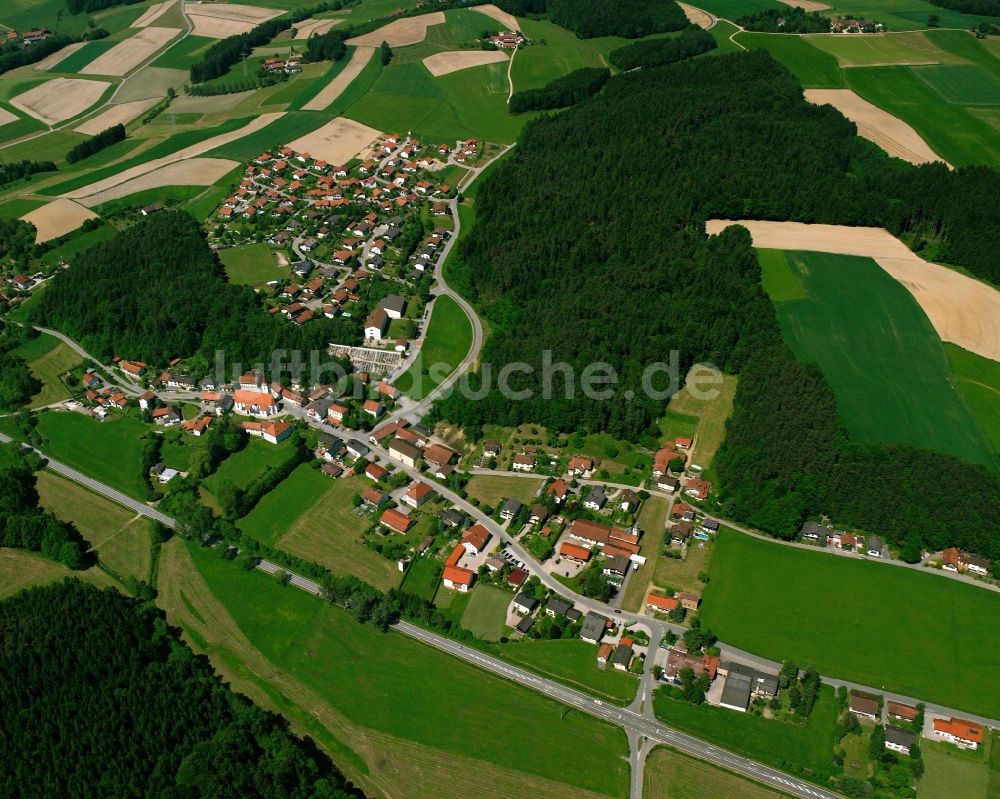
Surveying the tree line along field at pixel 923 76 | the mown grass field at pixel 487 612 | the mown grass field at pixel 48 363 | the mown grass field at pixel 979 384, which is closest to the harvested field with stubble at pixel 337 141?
the mown grass field at pixel 48 363

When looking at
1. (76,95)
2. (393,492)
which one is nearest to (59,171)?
(76,95)

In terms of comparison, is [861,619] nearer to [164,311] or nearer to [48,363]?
[164,311]

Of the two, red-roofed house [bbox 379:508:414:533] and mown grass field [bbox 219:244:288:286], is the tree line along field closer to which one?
mown grass field [bbox 219:244:288:286]

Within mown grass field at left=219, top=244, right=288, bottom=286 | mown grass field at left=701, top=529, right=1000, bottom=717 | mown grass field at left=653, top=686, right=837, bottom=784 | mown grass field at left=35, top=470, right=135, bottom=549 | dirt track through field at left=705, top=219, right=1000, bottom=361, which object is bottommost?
mown grass field at left=35, top=470, right=135, bottom=549

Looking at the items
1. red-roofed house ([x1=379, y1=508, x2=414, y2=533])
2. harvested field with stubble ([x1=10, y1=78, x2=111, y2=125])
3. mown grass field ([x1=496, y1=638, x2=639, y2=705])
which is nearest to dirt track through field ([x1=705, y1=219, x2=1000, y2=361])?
mown grass field ([x1=496, y1=638, x2=639, y2=705])

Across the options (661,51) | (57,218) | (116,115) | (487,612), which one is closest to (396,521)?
(487,612)

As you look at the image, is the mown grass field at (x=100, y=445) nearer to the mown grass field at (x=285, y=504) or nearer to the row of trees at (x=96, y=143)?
the mown grass field at (x=285, y=504)

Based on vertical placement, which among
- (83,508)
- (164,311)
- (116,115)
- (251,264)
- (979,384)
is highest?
(979,384)
